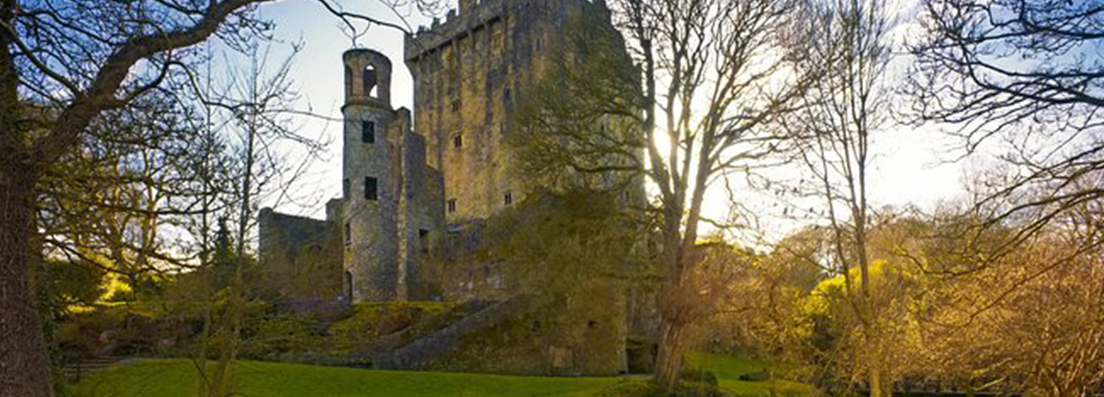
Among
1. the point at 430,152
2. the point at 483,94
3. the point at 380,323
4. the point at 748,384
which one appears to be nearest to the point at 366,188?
the point at 380,323

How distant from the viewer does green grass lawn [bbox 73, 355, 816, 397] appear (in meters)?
14.1

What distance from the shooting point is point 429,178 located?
3941 cm

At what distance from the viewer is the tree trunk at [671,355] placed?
547 inches

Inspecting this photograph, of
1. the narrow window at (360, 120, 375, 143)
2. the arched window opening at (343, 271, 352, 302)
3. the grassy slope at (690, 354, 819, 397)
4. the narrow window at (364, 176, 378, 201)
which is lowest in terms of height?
the grassy slope at (690, 354, 819, 397)

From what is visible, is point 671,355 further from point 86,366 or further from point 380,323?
point 86,366

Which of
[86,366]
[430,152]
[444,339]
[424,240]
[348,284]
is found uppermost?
[430,152]

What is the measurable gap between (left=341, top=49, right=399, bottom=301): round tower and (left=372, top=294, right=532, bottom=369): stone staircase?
39.5ft

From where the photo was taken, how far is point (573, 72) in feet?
52.4

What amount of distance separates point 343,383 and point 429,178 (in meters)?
24.9

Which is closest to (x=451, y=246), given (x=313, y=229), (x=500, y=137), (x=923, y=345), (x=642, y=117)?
(x=313, y=229)

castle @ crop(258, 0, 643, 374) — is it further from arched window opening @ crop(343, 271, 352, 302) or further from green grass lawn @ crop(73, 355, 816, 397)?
green grass lawn @ crop(73, 355, 816, 397)

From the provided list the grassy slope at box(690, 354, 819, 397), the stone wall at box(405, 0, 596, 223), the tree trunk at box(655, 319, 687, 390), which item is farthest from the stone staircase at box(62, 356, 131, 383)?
the stone wall at box(405, 0, 596, 223)

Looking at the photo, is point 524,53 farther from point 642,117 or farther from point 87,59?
point 87,59

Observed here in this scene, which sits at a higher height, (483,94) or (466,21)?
(466,21)
